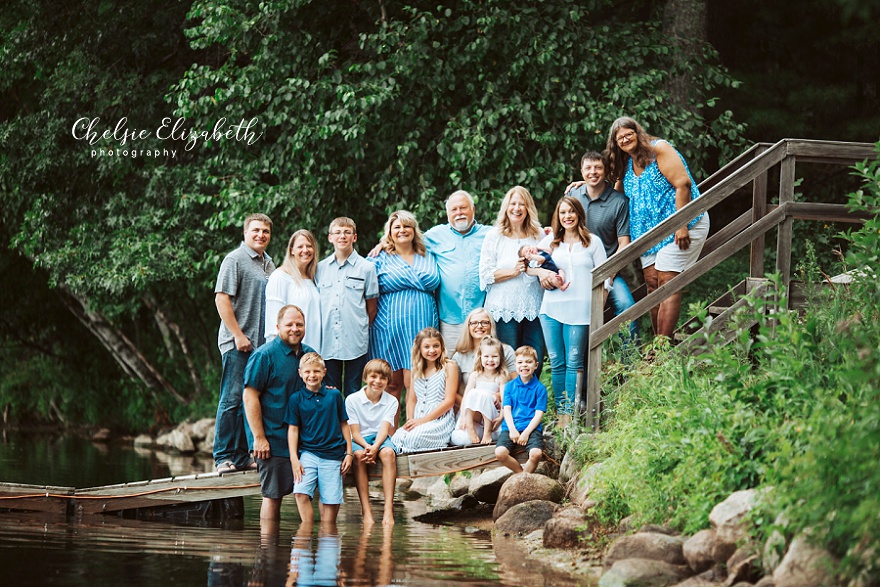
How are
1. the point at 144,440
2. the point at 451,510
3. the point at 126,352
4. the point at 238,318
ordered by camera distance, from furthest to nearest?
1. the point at 126,352
2. the point at 144,440
3. the point at 451,510
4. the point at 238,318

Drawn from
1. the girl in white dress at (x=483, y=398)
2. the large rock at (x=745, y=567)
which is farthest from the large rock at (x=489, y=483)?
the large rock at (x=745, y=567)

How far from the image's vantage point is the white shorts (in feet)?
27.6

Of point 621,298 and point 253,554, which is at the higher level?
point 621,298

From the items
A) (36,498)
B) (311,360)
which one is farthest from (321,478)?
(36,498)

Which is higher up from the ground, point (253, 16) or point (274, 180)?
point (253, 16)

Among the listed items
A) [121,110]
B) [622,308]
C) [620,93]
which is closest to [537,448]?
[622,308]

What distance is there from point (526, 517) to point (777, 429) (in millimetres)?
2348

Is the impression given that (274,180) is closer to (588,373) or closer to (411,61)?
(411,61)

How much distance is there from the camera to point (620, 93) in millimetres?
11641

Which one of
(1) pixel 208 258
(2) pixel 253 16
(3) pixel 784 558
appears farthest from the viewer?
(1) pixel 208 258

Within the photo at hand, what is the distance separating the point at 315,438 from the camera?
791 centimetres

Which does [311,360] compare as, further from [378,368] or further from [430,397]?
[430,397]

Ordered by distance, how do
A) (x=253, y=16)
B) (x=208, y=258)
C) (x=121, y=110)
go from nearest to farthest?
1. (x=253, y=16)
2. (x=208, y=258)
3. (x=121, y=110)

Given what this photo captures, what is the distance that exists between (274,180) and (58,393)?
9.51 metres
